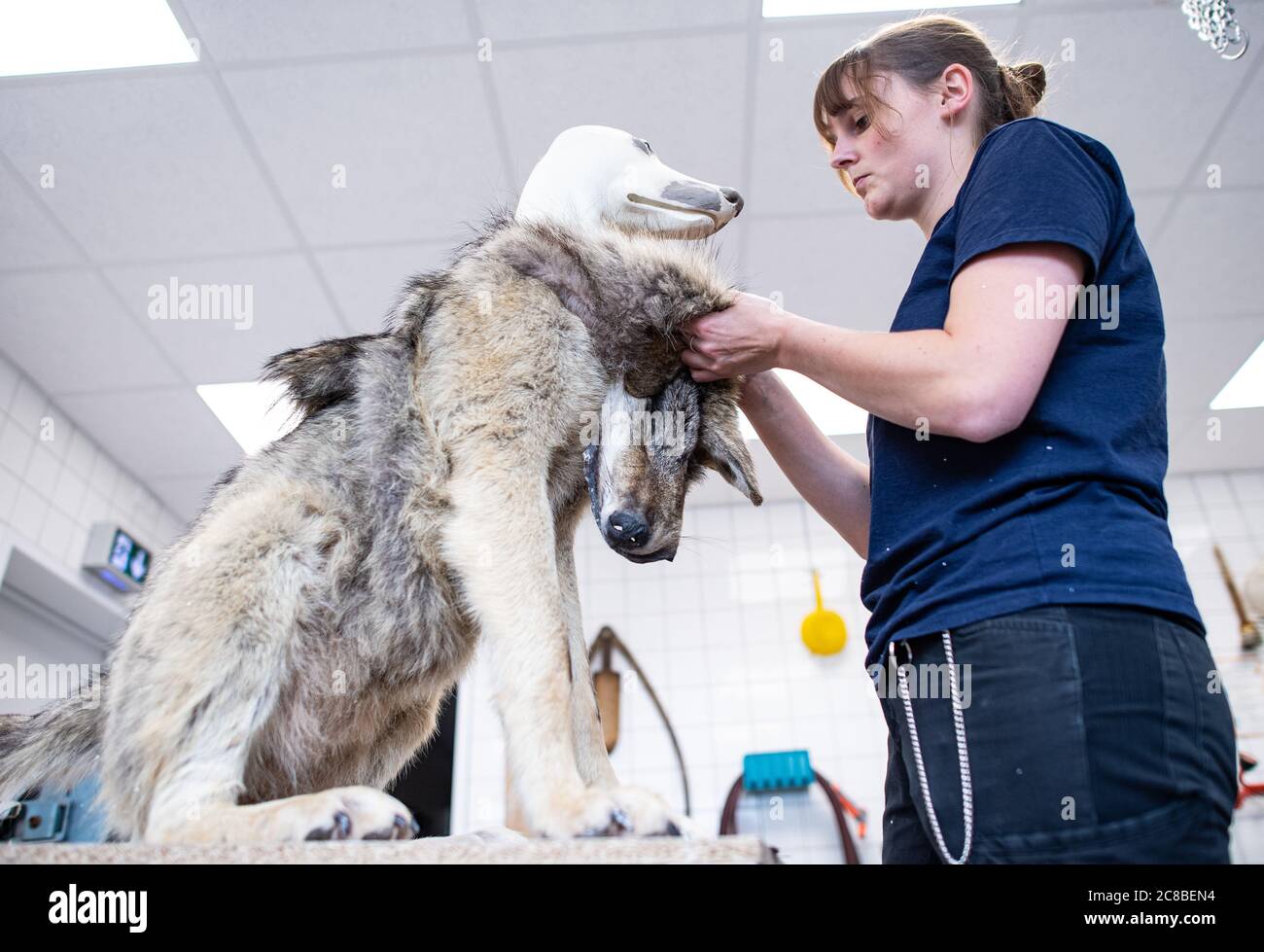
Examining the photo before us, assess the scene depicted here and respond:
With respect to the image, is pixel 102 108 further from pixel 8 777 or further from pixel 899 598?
pixel 899 598

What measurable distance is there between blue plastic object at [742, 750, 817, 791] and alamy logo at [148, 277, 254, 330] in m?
3.31

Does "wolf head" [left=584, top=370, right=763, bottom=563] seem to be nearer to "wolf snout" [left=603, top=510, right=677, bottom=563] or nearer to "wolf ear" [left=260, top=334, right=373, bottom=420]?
"wolf snout" [left=603, top=510, right=677, bottom=563]

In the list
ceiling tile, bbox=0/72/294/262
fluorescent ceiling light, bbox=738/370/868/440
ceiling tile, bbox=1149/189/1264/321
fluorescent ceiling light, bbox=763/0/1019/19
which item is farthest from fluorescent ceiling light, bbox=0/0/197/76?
ceiling tile, bbox=1149/189/1264/321

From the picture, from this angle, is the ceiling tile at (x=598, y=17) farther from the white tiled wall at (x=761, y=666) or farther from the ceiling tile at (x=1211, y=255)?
the white tiled wall at (x=761, y=666)

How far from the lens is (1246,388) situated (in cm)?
451

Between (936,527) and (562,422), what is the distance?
0.50 metres

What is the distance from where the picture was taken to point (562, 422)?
1.20 metres

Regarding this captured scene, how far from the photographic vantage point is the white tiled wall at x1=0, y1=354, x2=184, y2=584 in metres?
3.92

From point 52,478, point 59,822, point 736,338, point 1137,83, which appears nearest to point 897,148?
point 736,338

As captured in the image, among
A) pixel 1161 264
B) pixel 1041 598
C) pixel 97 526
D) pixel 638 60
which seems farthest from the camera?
pixel 97 526

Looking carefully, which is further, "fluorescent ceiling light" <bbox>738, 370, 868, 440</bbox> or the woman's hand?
"fluorescent ceiling light" <bbox>738, 370, 868, 440</bbox>

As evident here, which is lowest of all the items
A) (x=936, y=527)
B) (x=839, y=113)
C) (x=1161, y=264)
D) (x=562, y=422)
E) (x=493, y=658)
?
(x=493, y=658)

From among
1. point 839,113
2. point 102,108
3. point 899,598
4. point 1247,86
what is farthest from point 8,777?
point 1247,86
